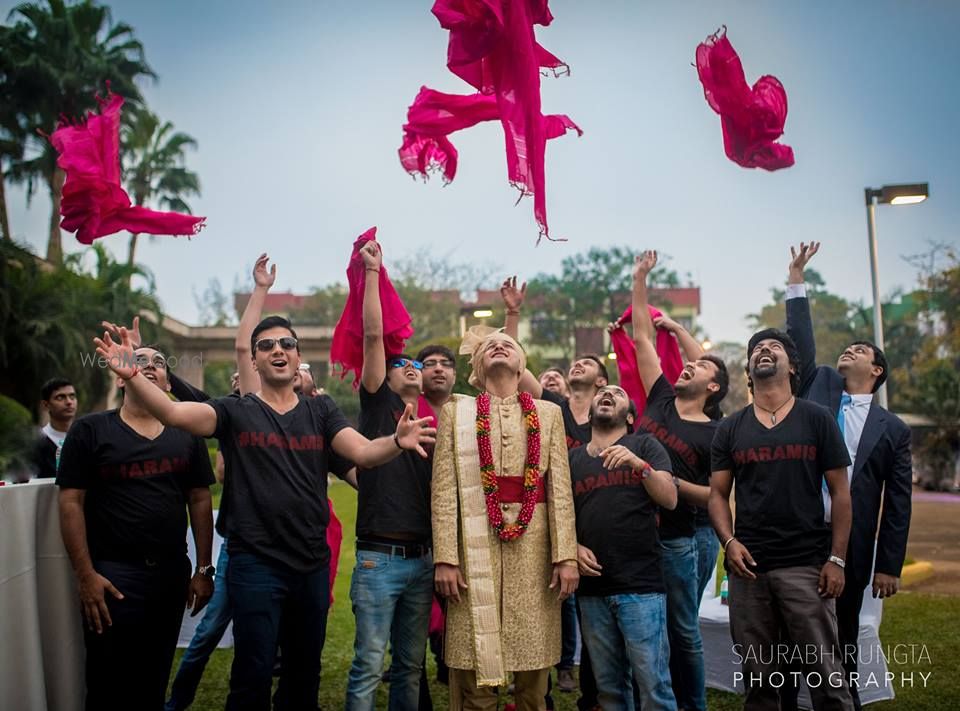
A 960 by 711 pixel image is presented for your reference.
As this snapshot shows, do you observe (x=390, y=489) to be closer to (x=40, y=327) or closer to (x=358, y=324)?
(x=358, y=324)

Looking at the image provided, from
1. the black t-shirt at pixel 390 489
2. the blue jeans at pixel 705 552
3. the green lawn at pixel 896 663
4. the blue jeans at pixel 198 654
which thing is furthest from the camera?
the green lawn at pixel 896 663

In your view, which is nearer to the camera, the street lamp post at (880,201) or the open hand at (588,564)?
the open hand at (588,564)

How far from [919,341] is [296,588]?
146 feet

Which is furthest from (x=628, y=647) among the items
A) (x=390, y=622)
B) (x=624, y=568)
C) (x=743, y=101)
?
(x=743, y=101)

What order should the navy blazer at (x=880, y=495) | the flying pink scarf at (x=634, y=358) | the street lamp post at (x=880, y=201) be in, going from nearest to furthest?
the navy blazer at (x=880, y=495)
the flying pink scarf at (x=634, y=358)
the street lamp post at (x=880, y=201)

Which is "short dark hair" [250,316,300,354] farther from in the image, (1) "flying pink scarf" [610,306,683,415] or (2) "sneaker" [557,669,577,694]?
(2) "sneaker" [557,669,577,694]

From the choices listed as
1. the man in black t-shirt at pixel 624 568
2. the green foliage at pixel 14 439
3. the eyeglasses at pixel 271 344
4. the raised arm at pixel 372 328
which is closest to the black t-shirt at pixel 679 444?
the man in black t-shirt at pixel 624 568

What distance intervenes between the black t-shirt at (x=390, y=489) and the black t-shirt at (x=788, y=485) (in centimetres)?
155

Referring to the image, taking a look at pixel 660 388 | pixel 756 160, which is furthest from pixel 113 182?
pixel 756 160

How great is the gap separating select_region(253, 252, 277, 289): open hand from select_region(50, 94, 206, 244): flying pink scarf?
2.43 feet

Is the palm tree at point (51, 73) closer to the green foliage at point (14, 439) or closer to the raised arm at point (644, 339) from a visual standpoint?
the green foliage at point (14, 439)

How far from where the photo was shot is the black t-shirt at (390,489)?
13.7 ft

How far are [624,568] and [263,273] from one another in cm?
257

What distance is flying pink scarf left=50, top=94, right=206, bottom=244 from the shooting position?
5.04m
